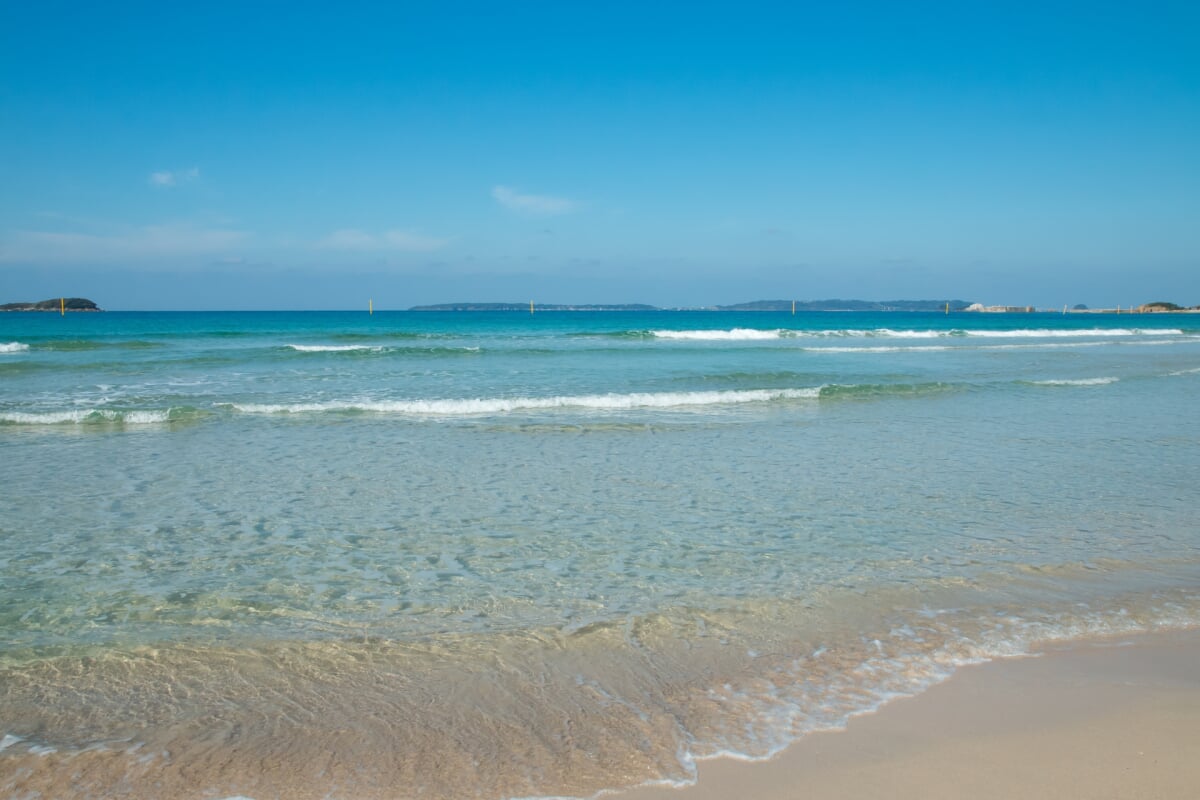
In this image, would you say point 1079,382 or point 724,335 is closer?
point 1079,382

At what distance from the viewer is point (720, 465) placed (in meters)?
10.2

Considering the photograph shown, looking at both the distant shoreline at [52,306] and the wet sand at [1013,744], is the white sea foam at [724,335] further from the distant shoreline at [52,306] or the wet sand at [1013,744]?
the distant shoreline at [52,306]

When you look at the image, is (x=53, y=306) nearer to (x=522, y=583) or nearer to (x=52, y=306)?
(x=52, y=306)

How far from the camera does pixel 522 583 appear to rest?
5738 mm

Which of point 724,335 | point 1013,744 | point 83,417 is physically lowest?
point 1013,744

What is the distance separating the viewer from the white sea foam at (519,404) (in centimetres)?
1551

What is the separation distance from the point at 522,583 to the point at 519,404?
10.7 metres

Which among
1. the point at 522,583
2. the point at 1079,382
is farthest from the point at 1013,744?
the point at 1079,382

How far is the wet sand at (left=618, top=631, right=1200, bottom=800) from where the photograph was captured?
322 cm

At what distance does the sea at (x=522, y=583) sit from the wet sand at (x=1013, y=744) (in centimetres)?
20

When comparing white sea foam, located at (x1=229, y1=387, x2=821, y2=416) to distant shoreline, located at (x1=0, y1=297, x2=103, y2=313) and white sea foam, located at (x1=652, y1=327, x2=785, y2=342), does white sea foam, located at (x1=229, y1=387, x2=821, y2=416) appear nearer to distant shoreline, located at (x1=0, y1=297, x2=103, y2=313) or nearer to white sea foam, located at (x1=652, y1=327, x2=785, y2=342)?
white sea foam, located at (x1=652, y1=327, x2=785, y2=342)

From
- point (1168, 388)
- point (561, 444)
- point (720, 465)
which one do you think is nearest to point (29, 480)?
point (561, 444)

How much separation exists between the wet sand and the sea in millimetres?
197

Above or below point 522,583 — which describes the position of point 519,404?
above
